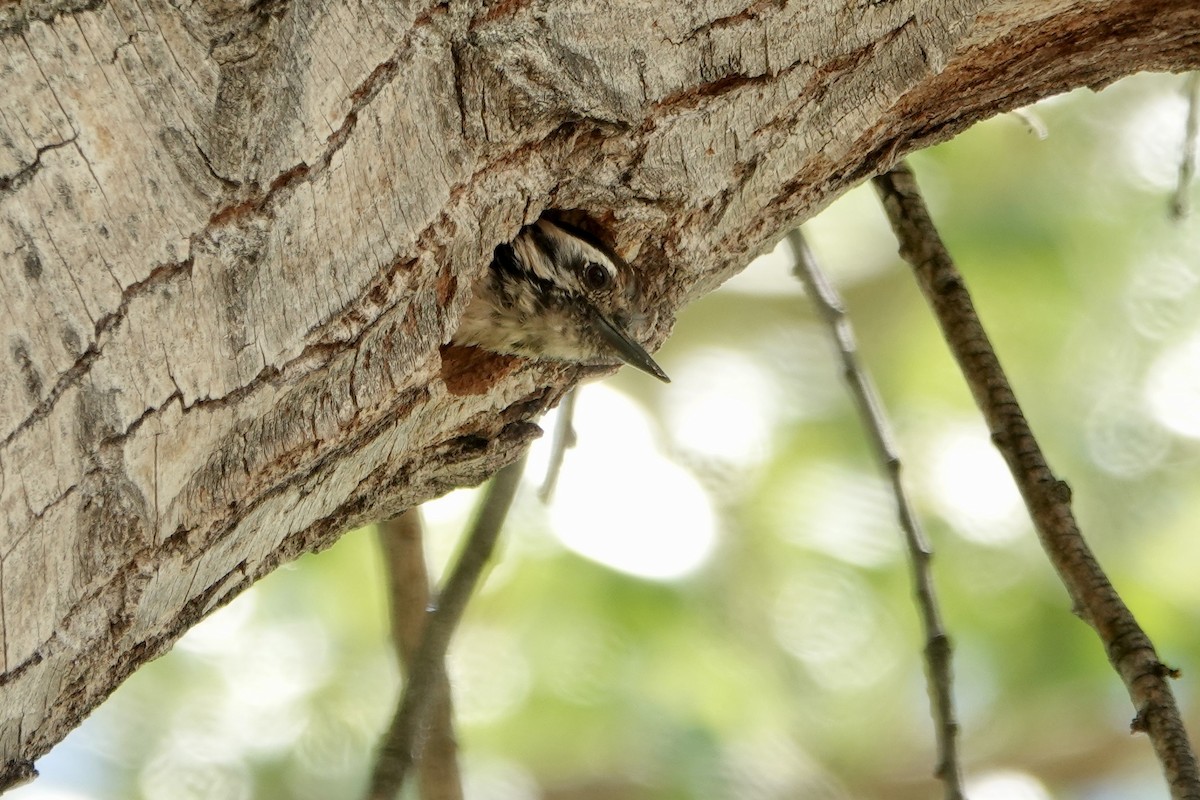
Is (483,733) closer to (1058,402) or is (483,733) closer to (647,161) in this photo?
(1058,402)

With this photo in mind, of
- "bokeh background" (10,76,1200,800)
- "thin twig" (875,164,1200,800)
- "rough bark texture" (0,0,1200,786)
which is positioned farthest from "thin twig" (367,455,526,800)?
"bokeh background" (10,76,1200,800)

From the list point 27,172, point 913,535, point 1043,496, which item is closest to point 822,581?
point 913,535

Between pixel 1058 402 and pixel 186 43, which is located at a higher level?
pixel 1058 402

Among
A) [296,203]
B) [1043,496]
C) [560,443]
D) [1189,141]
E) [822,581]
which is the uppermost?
[1189,141]

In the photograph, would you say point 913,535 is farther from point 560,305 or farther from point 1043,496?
point 560,305

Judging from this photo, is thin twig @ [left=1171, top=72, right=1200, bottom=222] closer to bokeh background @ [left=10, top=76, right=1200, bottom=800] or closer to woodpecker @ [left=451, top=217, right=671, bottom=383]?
bokeh background @ [left=10, top=76, right=1200, bottom=800]

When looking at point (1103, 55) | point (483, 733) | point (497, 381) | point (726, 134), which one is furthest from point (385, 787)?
point (483, 733)
